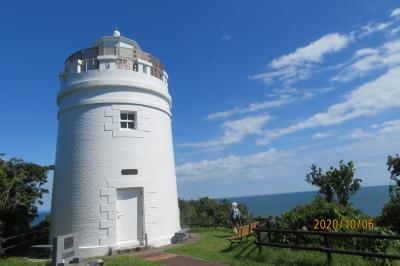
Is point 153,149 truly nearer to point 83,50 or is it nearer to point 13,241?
point 83,50

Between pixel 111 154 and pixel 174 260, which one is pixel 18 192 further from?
pixel 174 260

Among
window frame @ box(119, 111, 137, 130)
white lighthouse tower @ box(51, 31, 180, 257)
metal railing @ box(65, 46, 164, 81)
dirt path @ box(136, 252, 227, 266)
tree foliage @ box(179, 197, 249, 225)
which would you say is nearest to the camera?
dirt path @ box(136, 252, 227, 266)

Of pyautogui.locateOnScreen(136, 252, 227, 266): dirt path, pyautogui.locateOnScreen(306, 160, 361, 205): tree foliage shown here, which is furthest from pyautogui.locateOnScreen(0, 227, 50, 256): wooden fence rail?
pyautogui.locateOnScreen(306, 160, 361, 205): tree foliage

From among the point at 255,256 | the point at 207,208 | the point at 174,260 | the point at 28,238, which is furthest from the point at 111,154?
the point at 207,208

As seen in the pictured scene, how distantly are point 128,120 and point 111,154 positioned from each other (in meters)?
1.65

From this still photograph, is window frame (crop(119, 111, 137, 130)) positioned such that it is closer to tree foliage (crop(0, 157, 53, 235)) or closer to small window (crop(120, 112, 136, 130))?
small window (crop(120, 112, 136, 130))

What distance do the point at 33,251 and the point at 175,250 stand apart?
630 cm

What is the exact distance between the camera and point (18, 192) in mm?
15906

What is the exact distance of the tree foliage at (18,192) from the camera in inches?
596

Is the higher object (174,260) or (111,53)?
(111,53)

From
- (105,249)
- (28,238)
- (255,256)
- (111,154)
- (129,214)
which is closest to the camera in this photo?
(255,256)

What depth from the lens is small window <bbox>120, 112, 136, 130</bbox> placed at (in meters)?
14.8

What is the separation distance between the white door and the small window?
105 inches

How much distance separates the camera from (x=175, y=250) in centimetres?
1292
